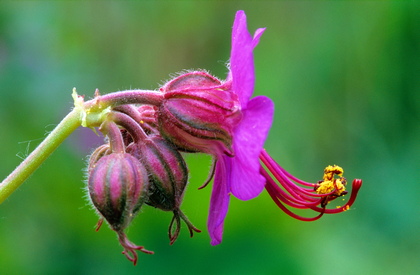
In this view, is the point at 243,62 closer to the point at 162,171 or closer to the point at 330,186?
the point at 162,171

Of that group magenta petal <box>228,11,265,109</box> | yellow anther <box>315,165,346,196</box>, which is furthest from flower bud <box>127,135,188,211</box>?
yellow anther <box>315,165,346,196</box>

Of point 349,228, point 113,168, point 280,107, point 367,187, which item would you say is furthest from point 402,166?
point 113,168

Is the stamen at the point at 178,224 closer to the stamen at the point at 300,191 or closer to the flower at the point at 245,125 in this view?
the flower at the point at 245,125

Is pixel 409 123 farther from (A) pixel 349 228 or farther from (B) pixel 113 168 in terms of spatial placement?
(B) pixel 113 168

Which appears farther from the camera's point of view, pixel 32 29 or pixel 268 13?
pixel 268 13

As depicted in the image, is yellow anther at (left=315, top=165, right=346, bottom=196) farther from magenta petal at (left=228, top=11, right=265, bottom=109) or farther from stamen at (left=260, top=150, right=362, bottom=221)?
magenta petal at (left=228, top=11, right=265, bottom=109)

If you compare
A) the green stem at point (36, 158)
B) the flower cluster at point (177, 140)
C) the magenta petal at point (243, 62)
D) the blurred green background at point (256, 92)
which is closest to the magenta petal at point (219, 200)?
the flower cluster at point (177, 140)

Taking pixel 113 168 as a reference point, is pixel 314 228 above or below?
below

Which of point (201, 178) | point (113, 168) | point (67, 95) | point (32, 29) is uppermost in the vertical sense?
point (113, 168)
